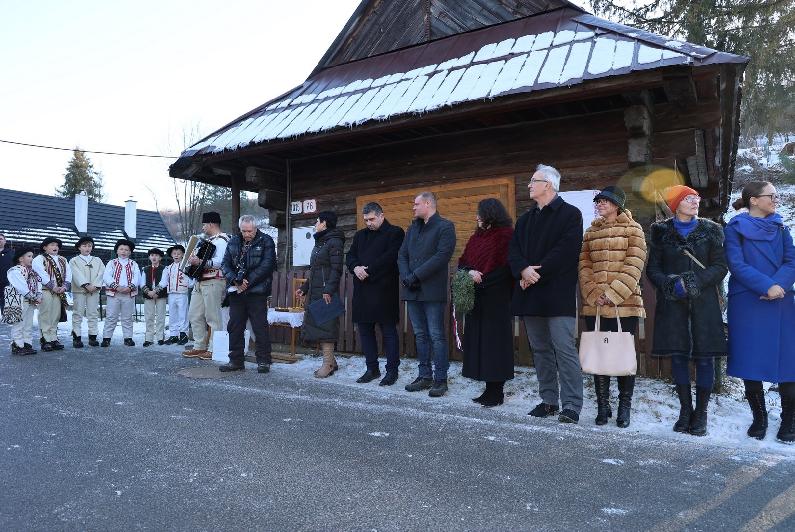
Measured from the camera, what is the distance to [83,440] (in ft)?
12.1

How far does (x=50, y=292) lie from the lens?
8.20 meters

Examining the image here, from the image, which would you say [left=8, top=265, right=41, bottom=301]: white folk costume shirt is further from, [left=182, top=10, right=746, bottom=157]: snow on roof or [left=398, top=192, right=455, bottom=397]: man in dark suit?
[left=398, top=192, right=455, bottom=397]: man in dark suit

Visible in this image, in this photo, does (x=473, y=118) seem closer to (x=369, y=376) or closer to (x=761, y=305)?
(x=369, y=376)

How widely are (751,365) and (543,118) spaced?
415cm

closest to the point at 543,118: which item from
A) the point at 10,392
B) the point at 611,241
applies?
the point at 611,241

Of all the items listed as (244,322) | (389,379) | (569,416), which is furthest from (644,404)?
(244,322)

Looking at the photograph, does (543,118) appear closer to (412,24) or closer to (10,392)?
(412,24)

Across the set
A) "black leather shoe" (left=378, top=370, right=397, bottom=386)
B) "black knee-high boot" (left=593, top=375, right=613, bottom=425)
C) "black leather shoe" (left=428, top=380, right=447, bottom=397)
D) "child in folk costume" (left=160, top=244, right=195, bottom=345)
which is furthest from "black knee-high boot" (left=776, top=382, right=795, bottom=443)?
"child in folk costume" (left=160, top=244, right=195, bottom=345)

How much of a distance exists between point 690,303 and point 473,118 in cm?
381

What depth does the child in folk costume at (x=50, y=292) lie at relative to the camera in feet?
26.7

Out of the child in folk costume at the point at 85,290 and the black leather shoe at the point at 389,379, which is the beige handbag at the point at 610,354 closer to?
the black leather shoe at the point at 389,379

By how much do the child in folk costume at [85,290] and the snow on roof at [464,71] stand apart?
254 centimetres

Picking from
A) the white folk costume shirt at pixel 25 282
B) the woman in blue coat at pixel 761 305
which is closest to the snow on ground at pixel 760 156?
the woman in blue coat at pixel 761 305

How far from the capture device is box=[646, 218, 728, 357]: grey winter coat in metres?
3.97
